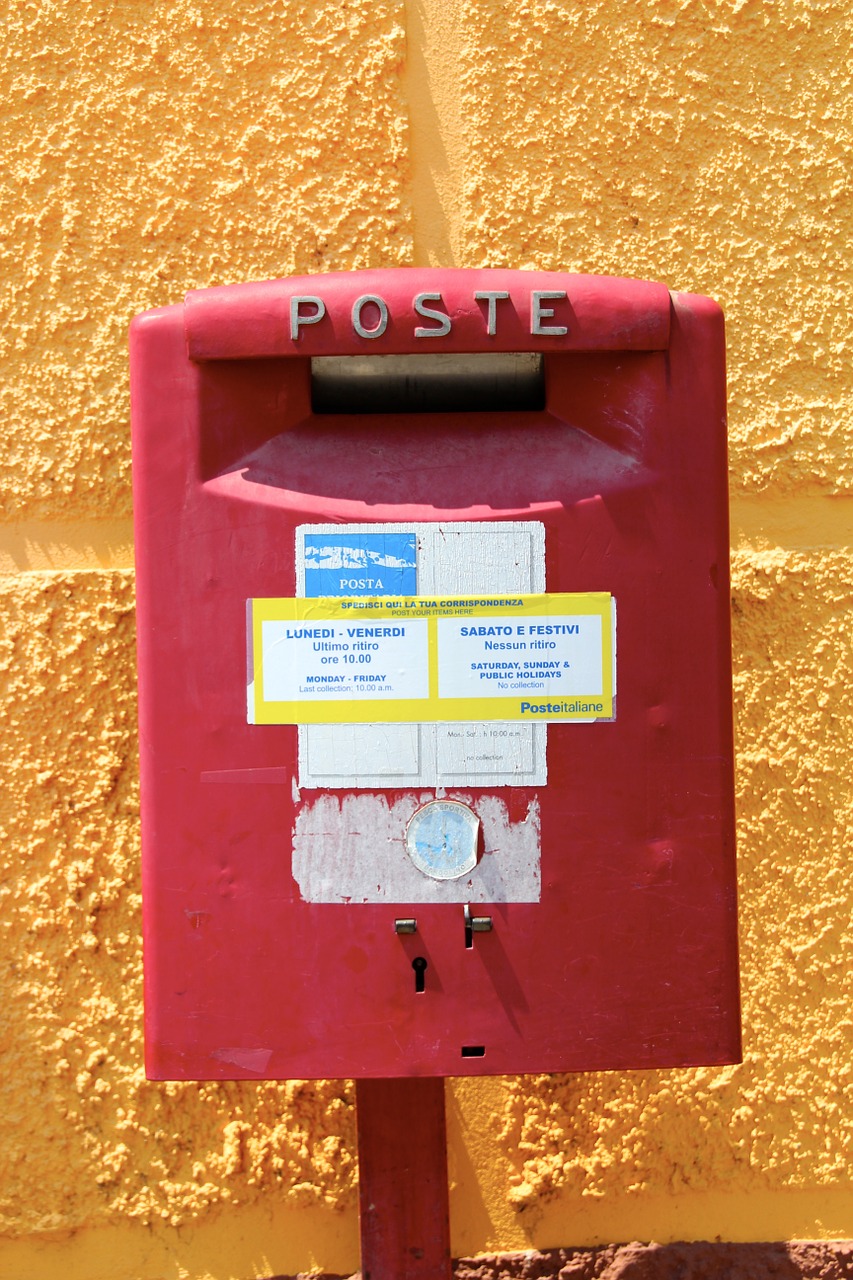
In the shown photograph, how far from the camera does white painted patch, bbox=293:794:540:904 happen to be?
118 centimetres

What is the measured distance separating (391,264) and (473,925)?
3.37 ft

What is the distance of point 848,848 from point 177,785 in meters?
1.07

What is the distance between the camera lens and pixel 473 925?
3.84ft

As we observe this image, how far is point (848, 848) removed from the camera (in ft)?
5.62

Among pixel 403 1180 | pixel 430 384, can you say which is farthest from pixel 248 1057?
pixel 430 384

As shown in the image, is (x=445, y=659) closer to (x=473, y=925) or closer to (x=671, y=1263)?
(x=473, y=925)

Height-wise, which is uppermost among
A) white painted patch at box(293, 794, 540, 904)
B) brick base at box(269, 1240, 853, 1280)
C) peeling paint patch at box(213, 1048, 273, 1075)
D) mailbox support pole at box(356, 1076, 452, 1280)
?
white painted patch at box(293, 794, 540, 904)

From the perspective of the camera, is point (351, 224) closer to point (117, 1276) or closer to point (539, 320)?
point (539, 320)

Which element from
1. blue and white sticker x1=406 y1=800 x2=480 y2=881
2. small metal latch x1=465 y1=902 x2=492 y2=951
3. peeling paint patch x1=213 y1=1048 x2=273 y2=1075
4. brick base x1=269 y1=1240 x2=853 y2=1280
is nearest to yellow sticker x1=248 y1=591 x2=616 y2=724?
blue and white sticker x1=406 y1=800 x2=480 y2=881

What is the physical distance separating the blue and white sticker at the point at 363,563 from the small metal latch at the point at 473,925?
0.35 m

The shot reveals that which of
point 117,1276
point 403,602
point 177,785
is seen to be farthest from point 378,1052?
point 117,1276

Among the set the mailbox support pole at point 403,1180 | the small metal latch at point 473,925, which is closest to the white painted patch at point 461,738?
the small metal latch at point 473,925

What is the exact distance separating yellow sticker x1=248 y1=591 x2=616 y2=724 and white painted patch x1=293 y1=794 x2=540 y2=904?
95mm

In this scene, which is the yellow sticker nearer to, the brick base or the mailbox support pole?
the mailbox support pole
